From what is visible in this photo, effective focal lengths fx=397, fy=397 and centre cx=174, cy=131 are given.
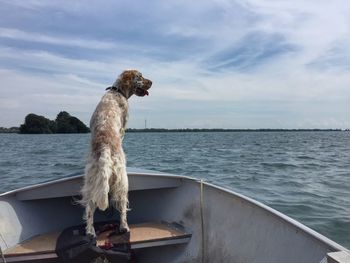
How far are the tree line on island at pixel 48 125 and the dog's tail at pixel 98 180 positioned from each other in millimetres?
83531

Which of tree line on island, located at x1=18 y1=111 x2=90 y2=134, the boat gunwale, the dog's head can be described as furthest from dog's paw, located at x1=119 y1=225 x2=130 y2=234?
tree line on island, located at x1=18 y1=111 x2=90 y2=134

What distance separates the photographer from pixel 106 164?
182 inches

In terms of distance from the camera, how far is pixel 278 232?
11.9 feet

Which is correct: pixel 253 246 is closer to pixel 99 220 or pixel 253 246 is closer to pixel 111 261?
pixel 111 261

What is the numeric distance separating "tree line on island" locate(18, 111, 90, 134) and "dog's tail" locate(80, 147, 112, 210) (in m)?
83.5

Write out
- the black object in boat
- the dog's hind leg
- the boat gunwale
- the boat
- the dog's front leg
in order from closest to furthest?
the boat gunwale → the boat → the black object in boat → the dog's hind leg → the dog's front leg

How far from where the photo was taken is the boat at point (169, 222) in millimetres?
3887

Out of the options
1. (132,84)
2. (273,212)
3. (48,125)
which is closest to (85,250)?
(273,212)

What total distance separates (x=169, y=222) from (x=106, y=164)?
1.55 m

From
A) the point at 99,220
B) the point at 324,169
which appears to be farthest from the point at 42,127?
the point at 99,220

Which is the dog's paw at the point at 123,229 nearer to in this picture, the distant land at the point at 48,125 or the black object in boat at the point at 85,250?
the black object in boat at the point at 85,250

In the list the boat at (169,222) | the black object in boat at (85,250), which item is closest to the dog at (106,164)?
the black object in boat at (85,250)

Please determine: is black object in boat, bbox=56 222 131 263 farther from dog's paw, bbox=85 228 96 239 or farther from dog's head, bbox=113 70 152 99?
dog's head, bbox=113 70 152 99

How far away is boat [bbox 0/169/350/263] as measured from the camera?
12.8ft
